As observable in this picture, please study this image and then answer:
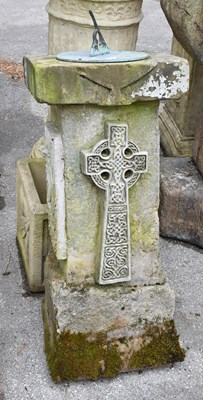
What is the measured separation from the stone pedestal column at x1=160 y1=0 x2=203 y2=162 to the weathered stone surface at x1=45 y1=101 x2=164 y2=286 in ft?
3.53

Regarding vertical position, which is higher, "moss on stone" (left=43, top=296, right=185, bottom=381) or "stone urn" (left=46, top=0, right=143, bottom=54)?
"stone urn" (left=46, top=0, right=143, bottom=54)

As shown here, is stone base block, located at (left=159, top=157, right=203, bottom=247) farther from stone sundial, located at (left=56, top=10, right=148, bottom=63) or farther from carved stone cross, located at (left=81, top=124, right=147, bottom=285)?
stone sundial, located at (left=56, top=10, right=148, bottom=63)

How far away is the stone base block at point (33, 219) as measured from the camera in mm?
2902

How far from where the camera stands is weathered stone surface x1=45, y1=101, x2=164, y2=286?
2.28 m

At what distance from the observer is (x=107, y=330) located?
2547 mm

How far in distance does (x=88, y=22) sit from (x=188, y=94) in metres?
0.80

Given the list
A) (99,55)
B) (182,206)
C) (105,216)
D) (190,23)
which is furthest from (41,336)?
(190,23)

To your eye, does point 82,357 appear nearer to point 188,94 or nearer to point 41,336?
point 41,336

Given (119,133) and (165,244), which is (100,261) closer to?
(119,133)

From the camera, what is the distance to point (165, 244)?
11.6 feet

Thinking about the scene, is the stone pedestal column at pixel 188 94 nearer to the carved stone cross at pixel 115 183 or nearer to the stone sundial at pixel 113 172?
the stone sundial at pixel 113 172

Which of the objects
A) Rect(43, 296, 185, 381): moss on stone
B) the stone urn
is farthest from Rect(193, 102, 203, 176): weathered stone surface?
Rect(43, 296, 185, 381): moss on stone

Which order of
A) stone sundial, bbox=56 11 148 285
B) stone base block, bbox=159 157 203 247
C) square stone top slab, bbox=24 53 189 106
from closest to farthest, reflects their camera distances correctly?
square stone top slab, bbox=24 53 189 106, stone sundial, bbox=56 11 148 285, stone base block, bbox=159 157 203 247

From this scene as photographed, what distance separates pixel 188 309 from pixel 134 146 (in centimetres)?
104
